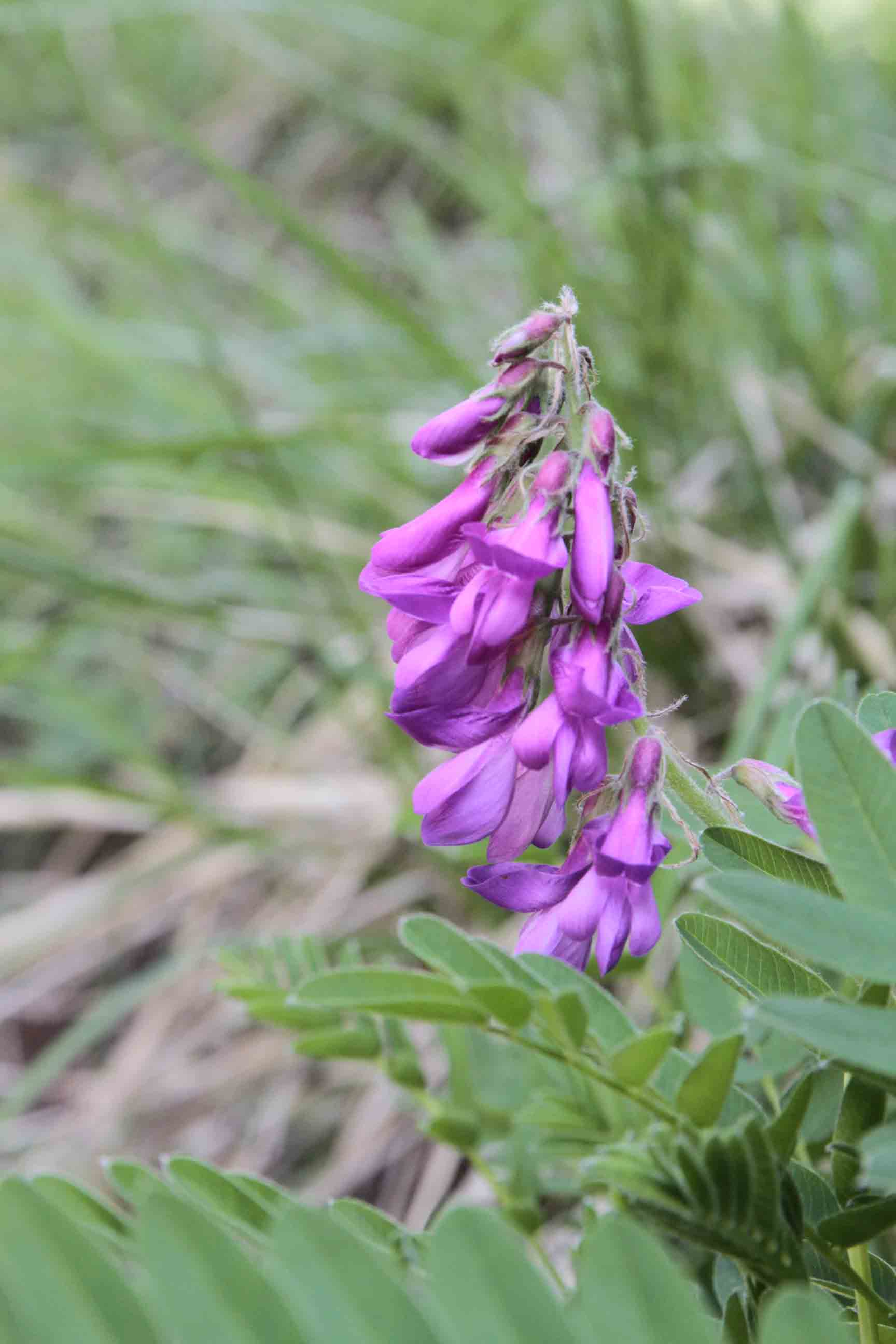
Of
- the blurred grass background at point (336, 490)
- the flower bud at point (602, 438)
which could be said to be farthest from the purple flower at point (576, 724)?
the blurred grass background at point (336, 490)

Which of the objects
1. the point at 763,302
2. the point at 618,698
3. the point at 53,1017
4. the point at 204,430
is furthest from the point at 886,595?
the point at 53,1017

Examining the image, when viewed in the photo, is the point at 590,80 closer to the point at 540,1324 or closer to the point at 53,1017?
the point at 53,1017

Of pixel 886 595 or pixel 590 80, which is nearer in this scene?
pixel 886 595

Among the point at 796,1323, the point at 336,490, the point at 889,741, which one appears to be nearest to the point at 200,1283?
the point at 796,1323

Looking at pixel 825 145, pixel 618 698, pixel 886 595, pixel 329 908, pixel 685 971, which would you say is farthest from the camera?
pixel 825 145

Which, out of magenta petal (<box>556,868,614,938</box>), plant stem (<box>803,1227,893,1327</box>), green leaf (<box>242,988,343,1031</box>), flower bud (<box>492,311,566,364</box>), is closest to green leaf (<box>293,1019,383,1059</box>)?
green leaf (<box>242,988,343,1031</box>)

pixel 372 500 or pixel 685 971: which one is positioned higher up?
pixel 372 500
